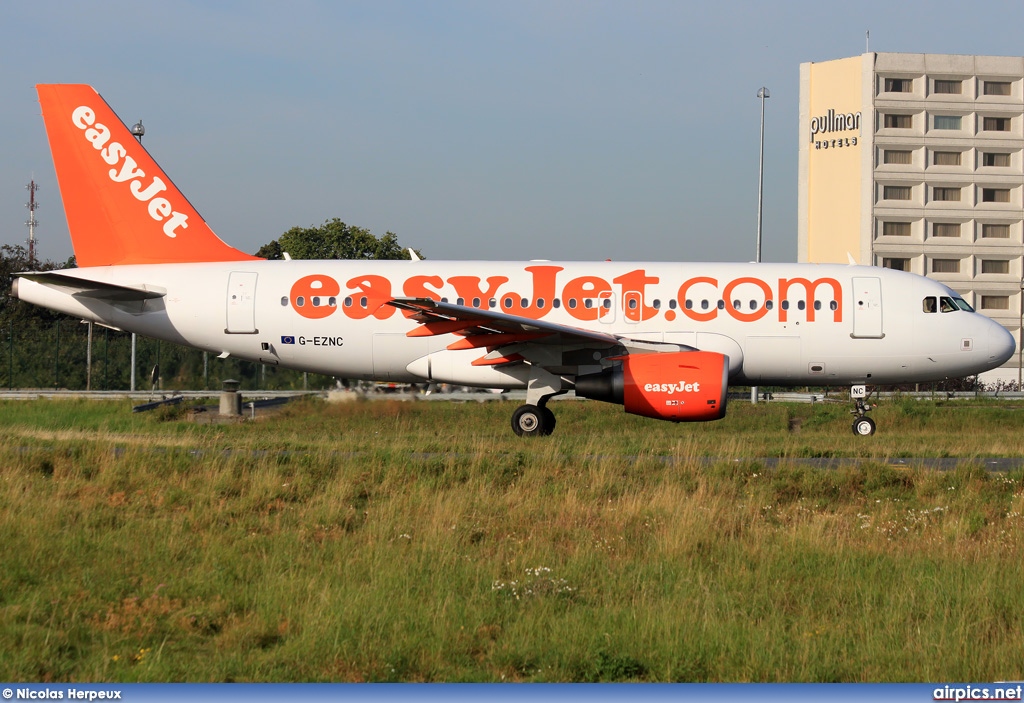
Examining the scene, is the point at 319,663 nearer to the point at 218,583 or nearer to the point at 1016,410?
the point at 218,583

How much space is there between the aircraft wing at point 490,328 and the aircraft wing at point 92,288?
559 centimetres

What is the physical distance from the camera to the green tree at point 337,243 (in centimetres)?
6044

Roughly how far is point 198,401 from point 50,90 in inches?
401

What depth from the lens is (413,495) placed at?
11211 millimetres

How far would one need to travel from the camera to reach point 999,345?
68.1 feet

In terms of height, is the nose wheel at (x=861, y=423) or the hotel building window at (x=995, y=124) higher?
the hotel building window at (x=995, y=124)

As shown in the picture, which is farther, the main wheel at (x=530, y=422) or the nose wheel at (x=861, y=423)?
the nose wheel at (x=861, y=423)

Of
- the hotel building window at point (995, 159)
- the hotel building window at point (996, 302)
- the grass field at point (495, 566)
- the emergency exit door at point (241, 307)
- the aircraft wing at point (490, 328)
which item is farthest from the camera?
the hotel building window at point (995, 159)

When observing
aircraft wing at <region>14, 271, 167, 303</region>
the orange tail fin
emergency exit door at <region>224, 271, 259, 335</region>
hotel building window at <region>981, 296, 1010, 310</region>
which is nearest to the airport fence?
the orange tail fin

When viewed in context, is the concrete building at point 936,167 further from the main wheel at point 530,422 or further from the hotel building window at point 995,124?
the main wheel at point 530,422

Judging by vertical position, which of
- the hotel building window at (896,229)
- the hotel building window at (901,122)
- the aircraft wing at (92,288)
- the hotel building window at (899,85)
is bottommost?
the aircraft wing at (92,288)

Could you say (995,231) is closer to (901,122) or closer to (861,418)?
(901,122)

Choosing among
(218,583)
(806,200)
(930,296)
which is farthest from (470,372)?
(806,200)

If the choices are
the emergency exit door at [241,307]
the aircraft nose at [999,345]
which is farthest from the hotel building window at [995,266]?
the emergency exit door at [241,307]
